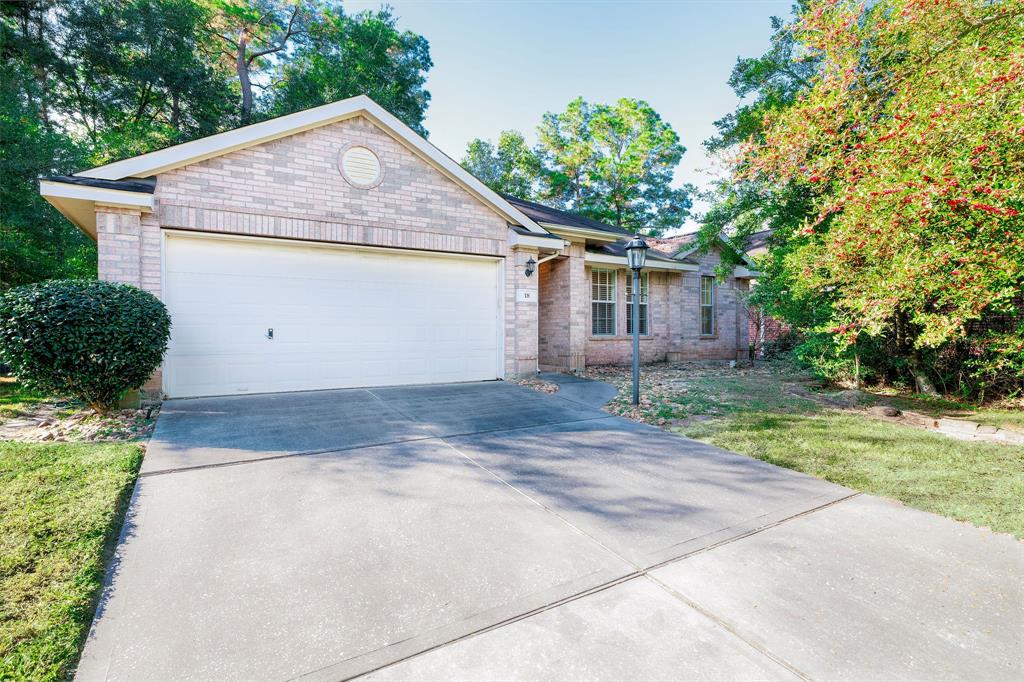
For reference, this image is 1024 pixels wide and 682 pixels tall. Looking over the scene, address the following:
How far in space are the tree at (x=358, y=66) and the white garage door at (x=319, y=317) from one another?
45.9ft

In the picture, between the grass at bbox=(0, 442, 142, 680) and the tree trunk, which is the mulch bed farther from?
the tree trunk

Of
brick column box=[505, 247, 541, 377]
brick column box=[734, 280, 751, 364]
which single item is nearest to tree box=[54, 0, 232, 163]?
brick column box=[505, 247, 541, 377]

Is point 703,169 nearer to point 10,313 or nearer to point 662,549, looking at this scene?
point 662,549

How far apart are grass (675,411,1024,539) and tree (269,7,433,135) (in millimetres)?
19094

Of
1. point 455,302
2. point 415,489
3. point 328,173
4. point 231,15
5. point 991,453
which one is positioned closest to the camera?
point 415,489

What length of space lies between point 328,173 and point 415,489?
609cm

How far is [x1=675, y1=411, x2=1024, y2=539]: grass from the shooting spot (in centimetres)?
348

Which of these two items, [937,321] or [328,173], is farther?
[328,173]

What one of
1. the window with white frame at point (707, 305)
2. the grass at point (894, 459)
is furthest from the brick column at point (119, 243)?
the window with white frame at point (707, 305)

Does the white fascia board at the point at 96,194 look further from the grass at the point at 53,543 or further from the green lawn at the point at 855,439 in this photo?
the green lawn at the point at 855,439

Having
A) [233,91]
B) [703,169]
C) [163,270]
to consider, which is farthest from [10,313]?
[233,91]

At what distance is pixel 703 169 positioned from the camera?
8805 millimetres

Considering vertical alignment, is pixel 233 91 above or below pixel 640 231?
above

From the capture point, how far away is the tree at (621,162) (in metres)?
26.5
